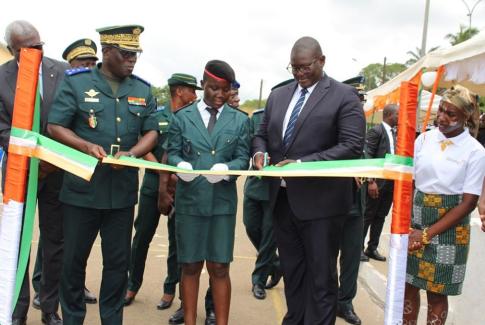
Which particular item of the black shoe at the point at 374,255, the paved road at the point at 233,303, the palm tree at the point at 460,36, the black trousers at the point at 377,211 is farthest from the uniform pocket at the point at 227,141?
the palm tree at the point at 460,36

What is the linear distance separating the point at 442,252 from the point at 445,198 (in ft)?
1.15

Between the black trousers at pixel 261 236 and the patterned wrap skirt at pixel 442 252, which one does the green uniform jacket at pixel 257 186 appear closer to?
the black trousers at pixel 261 236

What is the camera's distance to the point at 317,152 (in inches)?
122

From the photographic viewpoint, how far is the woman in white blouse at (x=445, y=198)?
9.76 ft

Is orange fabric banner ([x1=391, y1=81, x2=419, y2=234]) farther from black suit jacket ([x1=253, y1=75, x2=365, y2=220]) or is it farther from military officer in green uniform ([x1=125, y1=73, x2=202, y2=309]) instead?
military officer in green uniform ([x1=125, y1=73, x2=202, y2=309])

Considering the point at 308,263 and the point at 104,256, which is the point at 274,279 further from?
the point at 104,256

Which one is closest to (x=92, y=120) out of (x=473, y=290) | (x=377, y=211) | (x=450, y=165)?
(x=450, y=165)

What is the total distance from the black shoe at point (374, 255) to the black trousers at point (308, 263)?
346cm

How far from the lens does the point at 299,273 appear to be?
3344 millimetres

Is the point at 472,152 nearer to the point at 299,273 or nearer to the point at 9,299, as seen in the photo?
the point at 299,273

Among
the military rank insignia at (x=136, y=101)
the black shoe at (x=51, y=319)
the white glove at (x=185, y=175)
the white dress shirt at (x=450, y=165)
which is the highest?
the military rank insignia at (x=136, y=101)

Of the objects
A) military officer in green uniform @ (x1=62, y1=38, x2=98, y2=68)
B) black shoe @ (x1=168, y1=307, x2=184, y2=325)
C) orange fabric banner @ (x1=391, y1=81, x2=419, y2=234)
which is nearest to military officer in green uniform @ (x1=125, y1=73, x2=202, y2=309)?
black shoe @ (x1=168, y1=307, x2=184, y2=325)

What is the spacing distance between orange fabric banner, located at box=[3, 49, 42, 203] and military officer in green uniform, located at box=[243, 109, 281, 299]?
247 centimetres

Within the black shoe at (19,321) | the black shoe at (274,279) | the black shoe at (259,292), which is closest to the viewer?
the black shoe at (19,321)
